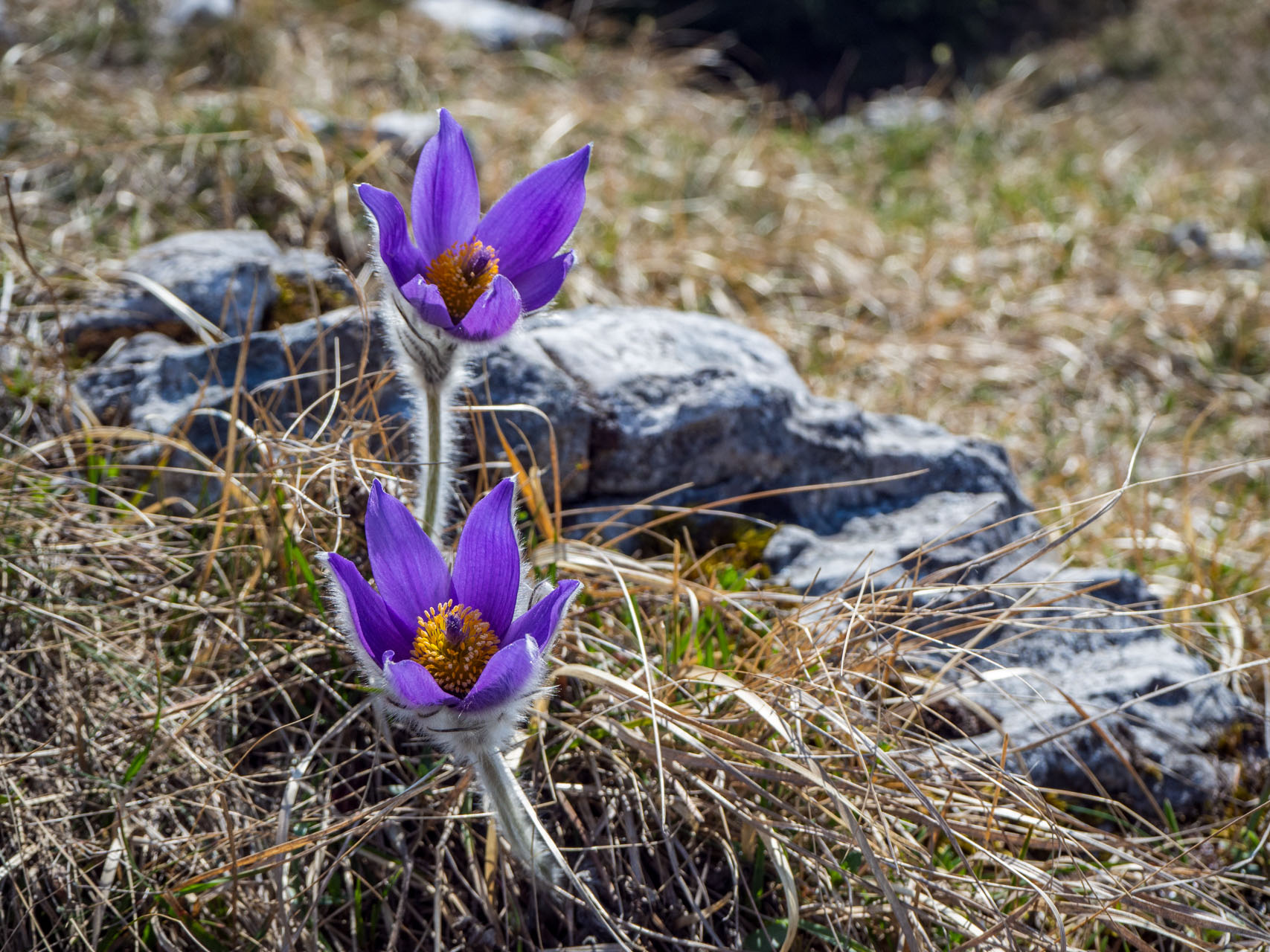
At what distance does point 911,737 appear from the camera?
1562 mm

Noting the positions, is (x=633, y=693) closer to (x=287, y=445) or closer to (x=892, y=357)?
(x=287, y=445)

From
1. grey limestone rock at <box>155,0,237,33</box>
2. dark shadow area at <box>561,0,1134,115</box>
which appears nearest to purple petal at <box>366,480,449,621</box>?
grey limestone rock at <box>155,0,237,33</box>

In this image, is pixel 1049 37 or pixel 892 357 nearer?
pixel 892 357

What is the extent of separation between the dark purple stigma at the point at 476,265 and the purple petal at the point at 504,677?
571mm

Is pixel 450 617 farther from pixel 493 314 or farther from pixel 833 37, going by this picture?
pixel 833 37

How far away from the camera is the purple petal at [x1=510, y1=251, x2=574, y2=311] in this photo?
1.41 meters

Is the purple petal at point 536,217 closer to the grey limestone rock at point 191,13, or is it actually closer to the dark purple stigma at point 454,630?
the dark purple stigma at point 454,630

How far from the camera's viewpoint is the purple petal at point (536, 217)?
57.0 inches

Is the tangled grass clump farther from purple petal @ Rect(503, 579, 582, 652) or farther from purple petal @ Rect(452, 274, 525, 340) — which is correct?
purple petal @ Rect(452, 274, 525, 340)

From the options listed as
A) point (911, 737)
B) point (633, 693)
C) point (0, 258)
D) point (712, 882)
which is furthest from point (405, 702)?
point (0, 258)

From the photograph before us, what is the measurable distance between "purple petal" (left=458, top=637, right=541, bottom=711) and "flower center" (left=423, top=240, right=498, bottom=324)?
1.67ft

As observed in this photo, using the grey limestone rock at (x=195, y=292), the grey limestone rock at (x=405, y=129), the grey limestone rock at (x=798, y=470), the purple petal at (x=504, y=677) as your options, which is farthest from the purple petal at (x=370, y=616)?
the grey limestone rock at (x=405, y=129)

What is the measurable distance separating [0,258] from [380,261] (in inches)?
74.6

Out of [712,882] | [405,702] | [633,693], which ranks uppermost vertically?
[405,702]
